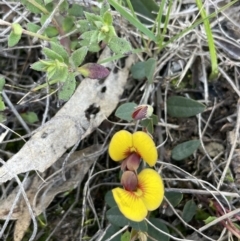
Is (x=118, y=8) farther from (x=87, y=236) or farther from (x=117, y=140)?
(x=87, y=236)

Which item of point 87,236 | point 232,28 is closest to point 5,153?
point 87,236

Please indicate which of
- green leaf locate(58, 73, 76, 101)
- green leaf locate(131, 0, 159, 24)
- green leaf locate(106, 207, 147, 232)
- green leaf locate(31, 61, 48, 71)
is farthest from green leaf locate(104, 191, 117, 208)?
green leaf locate(131, 0, 159, 24)

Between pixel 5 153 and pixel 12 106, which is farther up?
pixel 12 106

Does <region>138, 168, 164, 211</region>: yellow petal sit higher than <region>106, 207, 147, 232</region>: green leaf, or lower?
higher

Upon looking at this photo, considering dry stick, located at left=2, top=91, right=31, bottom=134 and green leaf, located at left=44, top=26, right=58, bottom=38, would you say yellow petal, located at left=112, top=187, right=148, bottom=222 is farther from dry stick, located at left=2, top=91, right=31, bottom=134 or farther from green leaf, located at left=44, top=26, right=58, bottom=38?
green leaf, located at left=44, top=26, right=58, bottom=38

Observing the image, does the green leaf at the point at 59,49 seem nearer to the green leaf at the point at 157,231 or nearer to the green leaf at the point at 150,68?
the green leaf at the point at 150,68
